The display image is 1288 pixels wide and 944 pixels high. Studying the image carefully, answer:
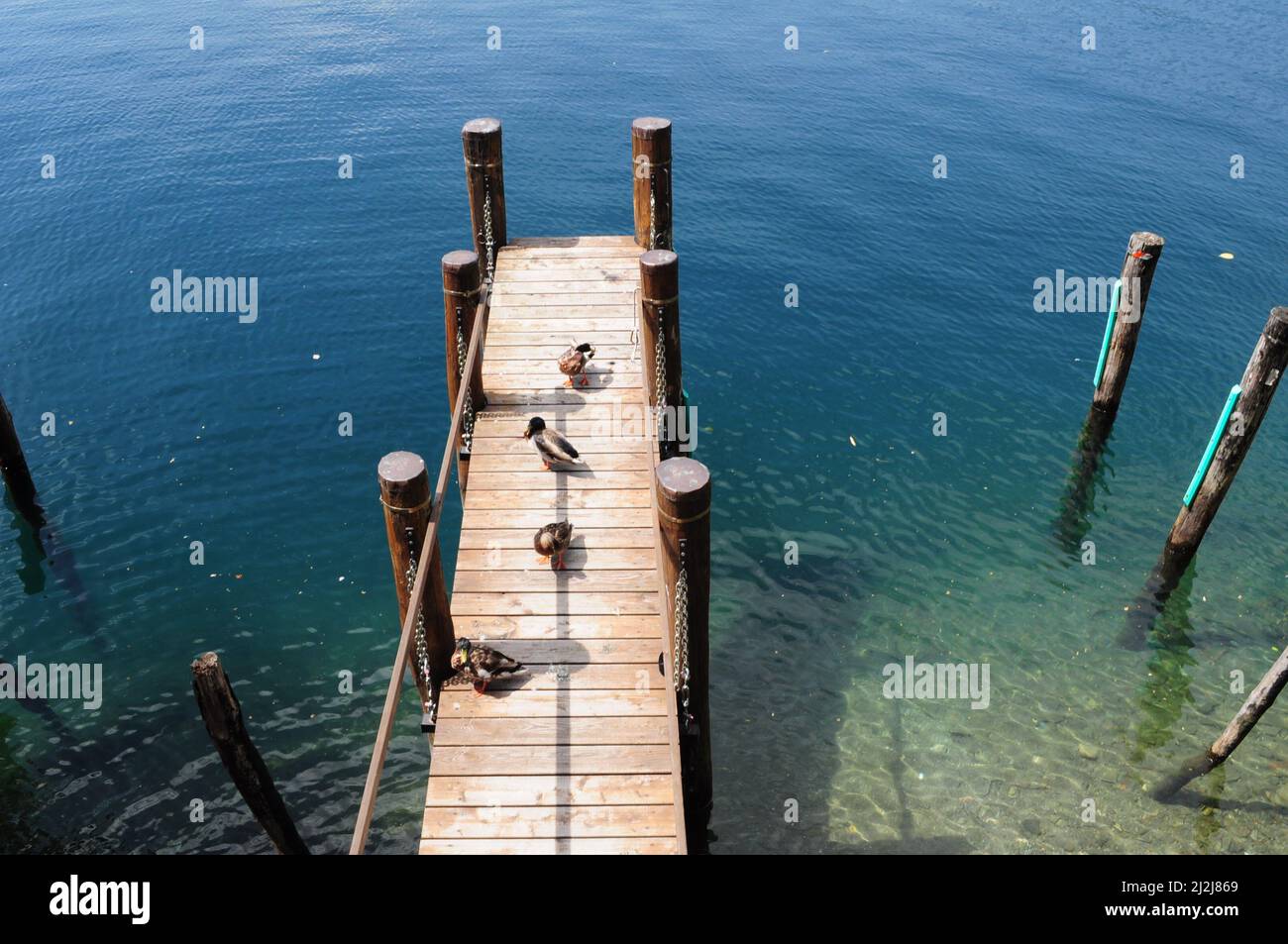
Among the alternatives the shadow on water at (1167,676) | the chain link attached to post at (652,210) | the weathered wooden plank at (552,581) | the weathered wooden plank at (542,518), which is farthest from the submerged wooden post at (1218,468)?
the weathered wooden plank at (552,581)

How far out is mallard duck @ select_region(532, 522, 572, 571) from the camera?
11.9m

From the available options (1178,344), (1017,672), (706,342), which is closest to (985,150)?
(1178,344)

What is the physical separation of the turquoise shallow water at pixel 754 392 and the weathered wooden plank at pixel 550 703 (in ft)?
15.0

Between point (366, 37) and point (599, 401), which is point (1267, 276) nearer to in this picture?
point (599, 401)

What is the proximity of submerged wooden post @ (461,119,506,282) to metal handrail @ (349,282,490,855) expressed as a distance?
232 centimetres

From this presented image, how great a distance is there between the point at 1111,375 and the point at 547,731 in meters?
14.8

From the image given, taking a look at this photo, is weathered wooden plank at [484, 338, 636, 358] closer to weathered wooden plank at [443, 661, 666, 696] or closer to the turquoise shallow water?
the turquoise shallow water

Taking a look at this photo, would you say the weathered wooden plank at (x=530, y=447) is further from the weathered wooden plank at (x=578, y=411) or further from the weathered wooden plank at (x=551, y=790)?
the weathered wooden plank at (x=551, y=790)

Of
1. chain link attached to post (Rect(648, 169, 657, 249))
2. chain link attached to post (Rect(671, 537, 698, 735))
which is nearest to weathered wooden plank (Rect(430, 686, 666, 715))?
chain link attached to post (Rect(671, 537, 698, 735))

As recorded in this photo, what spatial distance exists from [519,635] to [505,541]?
1487 millimetres

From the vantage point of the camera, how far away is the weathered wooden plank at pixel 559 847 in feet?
30.8

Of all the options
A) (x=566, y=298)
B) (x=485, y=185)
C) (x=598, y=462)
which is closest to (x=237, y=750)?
(x=598, y=462)

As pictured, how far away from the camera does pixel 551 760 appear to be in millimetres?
10211

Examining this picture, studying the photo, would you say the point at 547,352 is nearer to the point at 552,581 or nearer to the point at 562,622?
the point at 552,581
